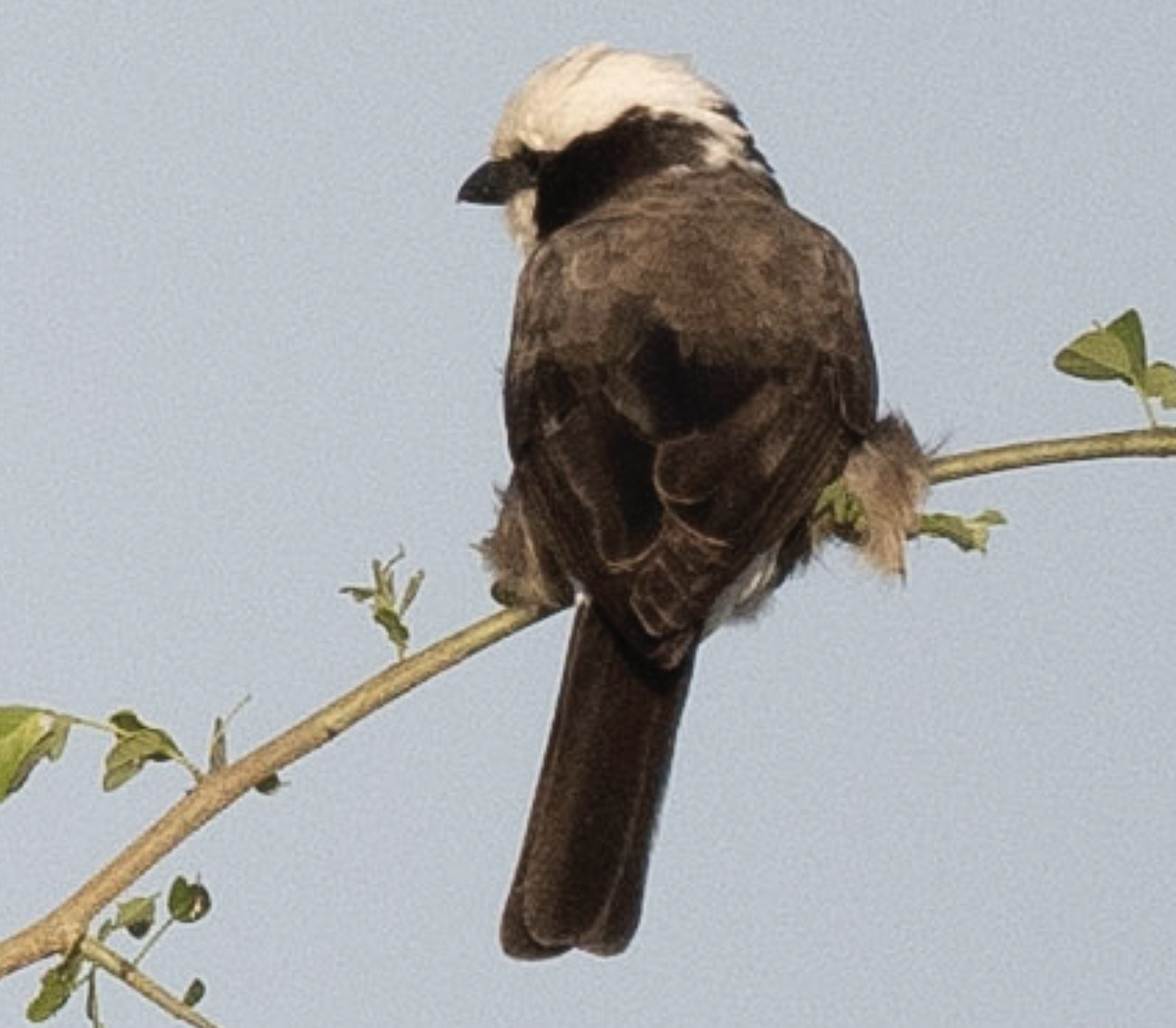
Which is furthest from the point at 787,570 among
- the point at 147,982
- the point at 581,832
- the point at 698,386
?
the point at 147,982

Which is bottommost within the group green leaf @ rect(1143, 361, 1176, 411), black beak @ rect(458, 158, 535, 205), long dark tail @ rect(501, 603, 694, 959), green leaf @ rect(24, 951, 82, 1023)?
green leaf @ rect(24, 951, 82, 1023)

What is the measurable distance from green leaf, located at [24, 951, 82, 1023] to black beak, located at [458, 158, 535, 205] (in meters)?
3.25

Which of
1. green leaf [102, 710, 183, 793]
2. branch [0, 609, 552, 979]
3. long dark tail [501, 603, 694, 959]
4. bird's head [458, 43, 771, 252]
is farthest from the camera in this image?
bird's head [458, 43, 771, 252]

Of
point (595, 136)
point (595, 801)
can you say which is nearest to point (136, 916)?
point (595, 801)

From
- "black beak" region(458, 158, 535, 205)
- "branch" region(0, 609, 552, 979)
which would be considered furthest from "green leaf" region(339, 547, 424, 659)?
"black beak" region(458, 158, 535, 205)

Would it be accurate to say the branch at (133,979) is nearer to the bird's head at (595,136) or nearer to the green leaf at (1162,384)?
the green leaf at (1162,384)

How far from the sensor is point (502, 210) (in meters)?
6.64

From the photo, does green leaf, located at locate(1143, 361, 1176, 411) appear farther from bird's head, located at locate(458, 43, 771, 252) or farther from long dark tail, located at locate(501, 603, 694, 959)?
bird's head, located at locate(458, 43, 771, 252)

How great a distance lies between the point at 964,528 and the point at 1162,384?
38 cm

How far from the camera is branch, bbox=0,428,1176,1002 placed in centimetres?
350

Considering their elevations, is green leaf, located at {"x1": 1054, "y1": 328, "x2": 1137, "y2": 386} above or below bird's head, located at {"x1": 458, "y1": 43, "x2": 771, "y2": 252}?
below

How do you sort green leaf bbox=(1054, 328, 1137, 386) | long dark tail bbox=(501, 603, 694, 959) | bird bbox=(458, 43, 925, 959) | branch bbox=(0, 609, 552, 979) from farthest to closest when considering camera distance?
1. bird bbox=(458, 43, 925, 959)
2. long dark tail bbox=(501, 603, 694, 959)
3. green leaf bbox=(1054, 328, 1137, 386)
4. branch bbox=(0, 609, 552, 979)

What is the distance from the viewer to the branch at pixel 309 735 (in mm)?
3504

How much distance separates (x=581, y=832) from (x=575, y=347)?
0.96 m
